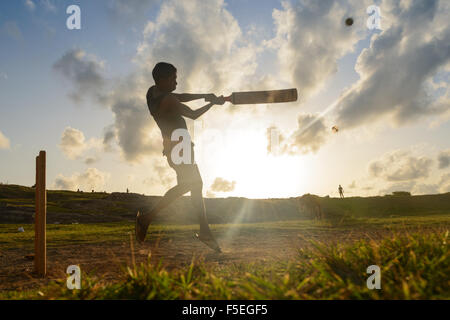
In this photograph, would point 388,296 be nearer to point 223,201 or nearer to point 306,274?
point 306,274

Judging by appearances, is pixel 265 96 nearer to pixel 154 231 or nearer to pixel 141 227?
pixel 141 227

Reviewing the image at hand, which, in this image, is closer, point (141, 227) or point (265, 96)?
point (265, 96)

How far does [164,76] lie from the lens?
16.8ft

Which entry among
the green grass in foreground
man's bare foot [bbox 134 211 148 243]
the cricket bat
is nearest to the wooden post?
man's bare foot [bbox 134 211 148 243]

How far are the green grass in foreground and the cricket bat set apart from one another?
7.12 ft

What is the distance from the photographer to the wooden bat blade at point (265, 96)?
4629mm

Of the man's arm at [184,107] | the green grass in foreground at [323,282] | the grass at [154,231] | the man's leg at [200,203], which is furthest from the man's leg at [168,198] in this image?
the grass at [154,231]

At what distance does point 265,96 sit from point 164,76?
165cm

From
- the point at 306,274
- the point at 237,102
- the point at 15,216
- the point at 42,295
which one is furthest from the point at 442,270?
the point at 15,216

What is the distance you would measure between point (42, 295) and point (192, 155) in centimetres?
279

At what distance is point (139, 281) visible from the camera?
2879mm

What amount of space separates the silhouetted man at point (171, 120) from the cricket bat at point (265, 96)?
0.33 m

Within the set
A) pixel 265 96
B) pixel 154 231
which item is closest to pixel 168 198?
pixel 265 96

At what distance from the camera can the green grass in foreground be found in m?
2.38
